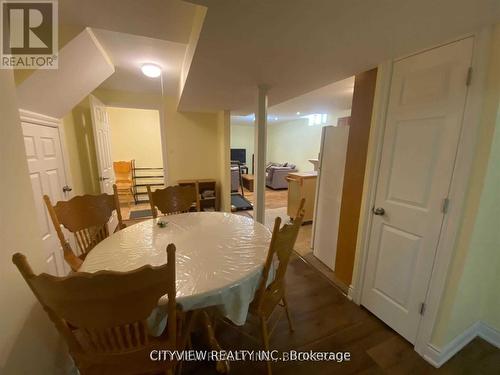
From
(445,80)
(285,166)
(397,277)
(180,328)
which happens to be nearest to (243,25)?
(445,80)

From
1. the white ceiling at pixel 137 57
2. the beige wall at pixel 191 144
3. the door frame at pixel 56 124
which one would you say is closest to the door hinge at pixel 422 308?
the white ceiling at pixel 137 57

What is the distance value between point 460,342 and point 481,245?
0.75 meters

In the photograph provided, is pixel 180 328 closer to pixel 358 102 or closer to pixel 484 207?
pixel 484 207

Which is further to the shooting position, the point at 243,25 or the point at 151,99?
the point at 151,99

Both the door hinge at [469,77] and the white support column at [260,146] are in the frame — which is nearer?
the door hinge at [469,77]

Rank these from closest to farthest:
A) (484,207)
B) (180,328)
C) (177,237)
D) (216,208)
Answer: (180,328) < (484,207) < (177,237) < (216,208)

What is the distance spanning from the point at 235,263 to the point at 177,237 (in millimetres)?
542

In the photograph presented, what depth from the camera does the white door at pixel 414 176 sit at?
47.2 inches

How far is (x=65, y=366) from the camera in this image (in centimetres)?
110

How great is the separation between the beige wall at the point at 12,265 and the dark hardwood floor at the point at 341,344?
812 millimetres

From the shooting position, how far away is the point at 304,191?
11.5ft

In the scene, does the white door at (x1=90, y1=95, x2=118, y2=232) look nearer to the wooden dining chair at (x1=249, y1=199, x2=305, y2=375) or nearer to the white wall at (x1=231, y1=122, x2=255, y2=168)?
the wooden dining chair at (x1=249, y1=199, x2=305, y2=375)

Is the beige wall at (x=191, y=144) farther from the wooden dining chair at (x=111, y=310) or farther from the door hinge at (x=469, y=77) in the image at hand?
the door hinge at (x=469, y=77)

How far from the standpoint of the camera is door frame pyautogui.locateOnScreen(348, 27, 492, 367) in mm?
1088
